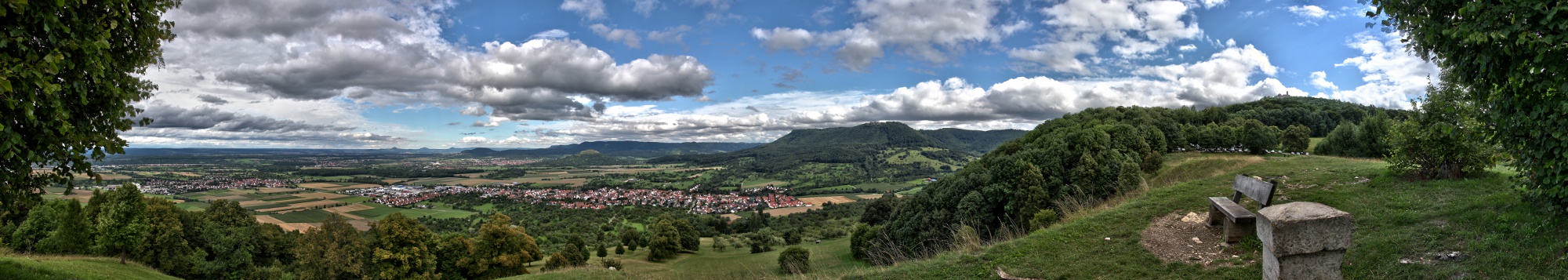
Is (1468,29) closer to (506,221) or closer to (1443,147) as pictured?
(1443,147)

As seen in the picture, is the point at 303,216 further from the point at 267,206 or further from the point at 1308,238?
the point at 1308,238

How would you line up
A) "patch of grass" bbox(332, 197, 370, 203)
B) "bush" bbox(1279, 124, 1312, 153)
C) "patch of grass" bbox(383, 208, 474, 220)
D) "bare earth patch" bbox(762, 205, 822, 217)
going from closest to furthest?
1. "bush" bbox(1279, 124, 1312, 153)
2. "patch of grass" bbox(383, 208, 474, 220)
3. "bare earth patch" bbox(762, 205, 822, 217)
4. "patch of grass" bbox(332, 197, 370, 203)

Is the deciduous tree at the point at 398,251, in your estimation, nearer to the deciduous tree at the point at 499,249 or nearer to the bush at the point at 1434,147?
the deciduous tree at the point at 499,249

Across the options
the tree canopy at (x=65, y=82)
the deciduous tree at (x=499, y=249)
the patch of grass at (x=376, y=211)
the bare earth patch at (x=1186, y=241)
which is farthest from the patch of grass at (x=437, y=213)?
the bare earth patch at (x=1186, y=241)

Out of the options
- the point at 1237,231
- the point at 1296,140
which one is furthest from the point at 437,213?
the point at 1296,140

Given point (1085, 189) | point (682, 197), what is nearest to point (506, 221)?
point (1085, 189)

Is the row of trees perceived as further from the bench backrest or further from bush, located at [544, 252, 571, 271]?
the bench backrest

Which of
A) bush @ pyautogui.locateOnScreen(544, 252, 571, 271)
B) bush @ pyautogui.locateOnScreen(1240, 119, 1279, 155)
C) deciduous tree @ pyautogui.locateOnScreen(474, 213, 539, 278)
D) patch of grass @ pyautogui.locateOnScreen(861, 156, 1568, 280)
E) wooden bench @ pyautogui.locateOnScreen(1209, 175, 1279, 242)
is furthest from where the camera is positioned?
bush @ pyautogui.locateOnScreen(1240, 119, 1279, 155)

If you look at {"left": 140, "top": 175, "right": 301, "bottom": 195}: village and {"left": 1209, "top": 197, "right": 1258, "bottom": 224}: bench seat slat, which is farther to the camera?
{"left": 140, "top": 175, "right": 301, "bottom": 195}: village

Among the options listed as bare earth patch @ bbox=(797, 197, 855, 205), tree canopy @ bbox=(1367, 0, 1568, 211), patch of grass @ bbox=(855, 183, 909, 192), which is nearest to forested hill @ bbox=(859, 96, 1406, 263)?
tree canopy @ bbox=(1367, 0, 1568, 211)
